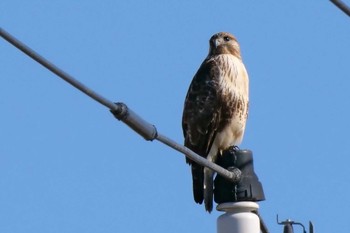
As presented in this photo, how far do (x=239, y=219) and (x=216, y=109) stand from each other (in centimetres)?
396

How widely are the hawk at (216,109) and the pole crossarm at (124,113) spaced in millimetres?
3091

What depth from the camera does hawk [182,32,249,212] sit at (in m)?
10.1

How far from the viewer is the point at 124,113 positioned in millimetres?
5855

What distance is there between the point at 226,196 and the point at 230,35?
5147 mm

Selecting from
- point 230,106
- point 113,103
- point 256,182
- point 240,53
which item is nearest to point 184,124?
point 230,106

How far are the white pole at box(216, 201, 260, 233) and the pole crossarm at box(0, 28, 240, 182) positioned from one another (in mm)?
212

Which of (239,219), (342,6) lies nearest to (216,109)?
(239,219)

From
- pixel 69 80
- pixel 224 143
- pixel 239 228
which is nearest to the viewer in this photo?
pixel 69 80

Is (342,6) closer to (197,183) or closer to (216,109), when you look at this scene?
(197,183)

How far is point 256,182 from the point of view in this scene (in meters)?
6.89

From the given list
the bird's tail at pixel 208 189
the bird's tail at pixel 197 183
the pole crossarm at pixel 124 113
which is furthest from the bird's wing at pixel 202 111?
the pole crossarm at pixel 124 113

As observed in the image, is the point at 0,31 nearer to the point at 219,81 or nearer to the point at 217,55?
the point at 219,81

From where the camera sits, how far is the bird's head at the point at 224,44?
1148cm

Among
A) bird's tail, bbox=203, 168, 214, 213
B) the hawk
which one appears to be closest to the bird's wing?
the hawk
